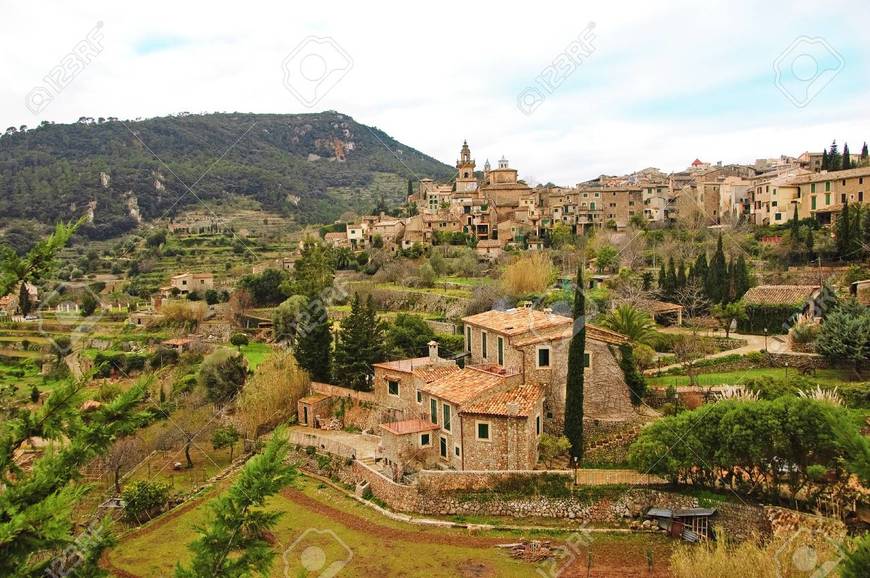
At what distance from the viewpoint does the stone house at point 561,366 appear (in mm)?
21750

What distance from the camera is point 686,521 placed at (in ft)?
57.8

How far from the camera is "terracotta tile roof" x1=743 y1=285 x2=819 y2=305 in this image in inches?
1229

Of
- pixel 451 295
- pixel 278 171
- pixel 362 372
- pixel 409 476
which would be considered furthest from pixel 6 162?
pixel 409 476

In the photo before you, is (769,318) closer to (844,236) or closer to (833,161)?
(844,236)

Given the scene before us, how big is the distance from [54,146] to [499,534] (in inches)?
3958

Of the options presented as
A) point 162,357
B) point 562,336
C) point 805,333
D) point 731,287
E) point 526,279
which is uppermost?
point 526,279

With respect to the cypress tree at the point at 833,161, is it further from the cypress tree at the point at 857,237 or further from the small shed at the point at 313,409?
the small shed at the point at 313,409

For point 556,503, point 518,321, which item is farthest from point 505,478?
point 518,321

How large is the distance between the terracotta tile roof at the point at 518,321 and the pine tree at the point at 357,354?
4262mm

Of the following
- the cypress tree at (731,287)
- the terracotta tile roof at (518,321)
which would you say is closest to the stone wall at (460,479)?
the terracotta tile roof at (518,321)

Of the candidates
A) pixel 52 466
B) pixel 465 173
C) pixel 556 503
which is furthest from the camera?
pixel 465 173

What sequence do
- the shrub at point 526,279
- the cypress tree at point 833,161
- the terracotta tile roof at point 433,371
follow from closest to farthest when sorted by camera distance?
the terracotta tile roof at point 433,371
the shrub at point 526,279
the cypress tree at point 833,161

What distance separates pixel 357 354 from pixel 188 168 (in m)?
77.8

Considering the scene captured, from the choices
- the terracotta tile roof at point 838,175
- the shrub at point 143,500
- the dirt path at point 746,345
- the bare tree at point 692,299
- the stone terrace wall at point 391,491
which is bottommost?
the shrub at point 143,500
